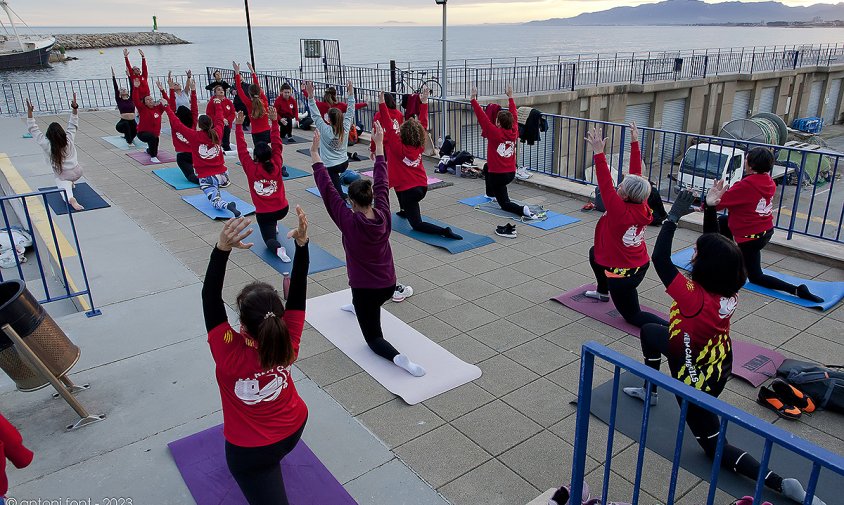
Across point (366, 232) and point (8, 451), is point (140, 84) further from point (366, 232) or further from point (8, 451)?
point (8, 451)

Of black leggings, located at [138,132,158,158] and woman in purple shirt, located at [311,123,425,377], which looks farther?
black leggings, located at [138,132,158,158]

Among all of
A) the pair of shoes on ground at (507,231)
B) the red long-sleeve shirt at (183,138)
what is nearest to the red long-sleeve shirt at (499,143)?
the pair of shoes on ground at (507,231)

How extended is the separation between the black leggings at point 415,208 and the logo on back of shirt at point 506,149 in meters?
1.35

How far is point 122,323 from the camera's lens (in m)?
5.69

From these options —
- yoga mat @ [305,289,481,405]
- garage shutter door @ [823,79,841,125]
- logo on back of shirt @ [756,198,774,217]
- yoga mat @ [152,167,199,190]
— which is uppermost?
logo on back of shirt @ [756,198,774,217]

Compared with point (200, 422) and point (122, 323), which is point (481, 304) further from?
point (122, 323)

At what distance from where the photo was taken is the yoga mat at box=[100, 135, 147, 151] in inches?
547

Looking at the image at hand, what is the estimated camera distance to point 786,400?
4328 millimetres

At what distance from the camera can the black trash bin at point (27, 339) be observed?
3.97 meters

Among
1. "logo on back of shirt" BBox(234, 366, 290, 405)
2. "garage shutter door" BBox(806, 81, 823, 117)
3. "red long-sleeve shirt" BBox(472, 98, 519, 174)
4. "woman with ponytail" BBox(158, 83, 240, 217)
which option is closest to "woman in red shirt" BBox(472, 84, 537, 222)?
"red long-sleeve shirt" BBox(472, 98, 519, 174)

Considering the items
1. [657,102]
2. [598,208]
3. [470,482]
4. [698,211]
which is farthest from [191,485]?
[657,102]

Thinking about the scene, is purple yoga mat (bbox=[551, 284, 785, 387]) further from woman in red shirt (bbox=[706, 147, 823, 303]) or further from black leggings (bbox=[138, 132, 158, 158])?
black leggings (bbox=[138, 132, 158, 158])

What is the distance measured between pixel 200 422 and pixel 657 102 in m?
33.8

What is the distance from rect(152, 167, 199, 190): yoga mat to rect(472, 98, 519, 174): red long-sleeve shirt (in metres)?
5.65
